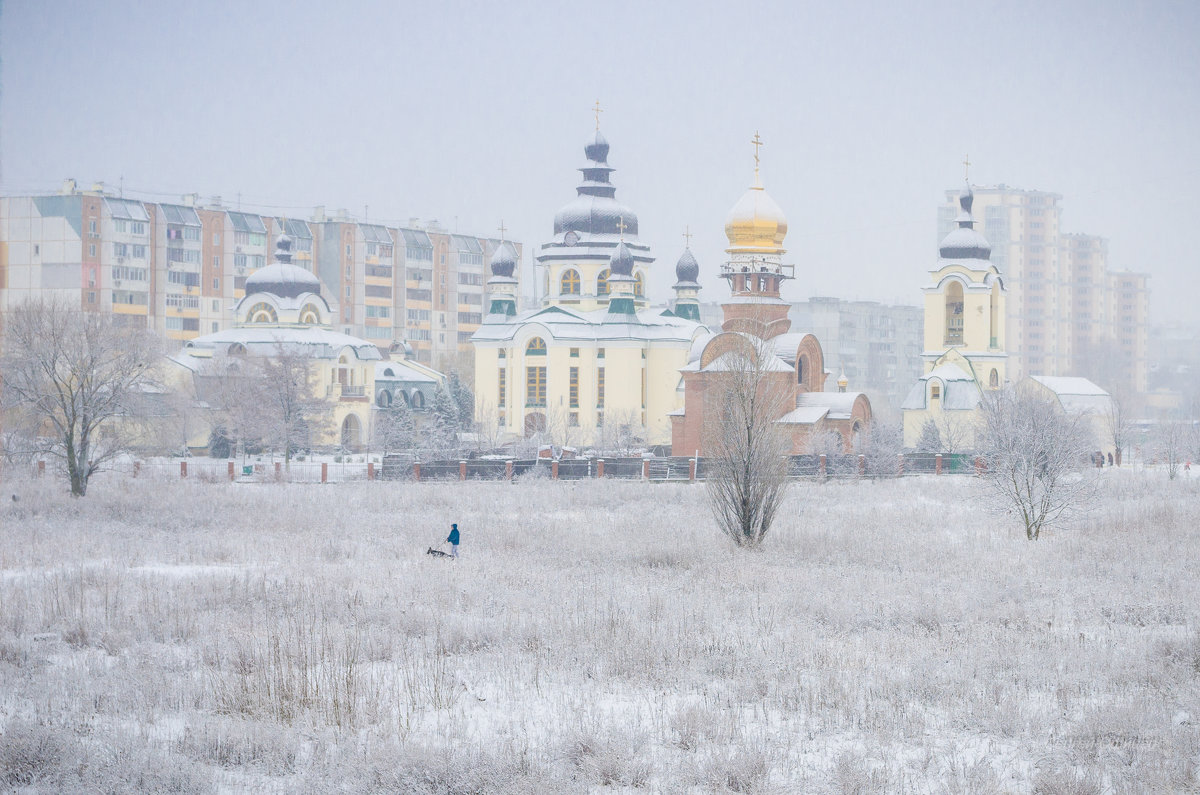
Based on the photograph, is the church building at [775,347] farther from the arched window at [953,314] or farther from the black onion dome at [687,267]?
the black onion dome at [687,267]

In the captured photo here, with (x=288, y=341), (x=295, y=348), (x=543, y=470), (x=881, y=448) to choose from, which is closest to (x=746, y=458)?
(x=543, y=470)

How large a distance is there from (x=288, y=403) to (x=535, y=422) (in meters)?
11.5

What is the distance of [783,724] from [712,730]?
622 millimetres

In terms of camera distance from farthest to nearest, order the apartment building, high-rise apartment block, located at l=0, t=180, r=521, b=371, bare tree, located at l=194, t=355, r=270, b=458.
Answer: the apartment building, high-rise apartment block, located at l=0, t=180, r=521, b=371, bare tree, located at l=194, t=355, r=270, b=458

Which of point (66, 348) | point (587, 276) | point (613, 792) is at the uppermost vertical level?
point (587, 276)

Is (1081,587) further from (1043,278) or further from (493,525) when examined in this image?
(1043,278)

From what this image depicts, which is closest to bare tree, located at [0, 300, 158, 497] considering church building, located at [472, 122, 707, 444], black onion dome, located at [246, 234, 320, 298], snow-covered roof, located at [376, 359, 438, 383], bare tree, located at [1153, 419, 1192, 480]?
church building, located at [472, 122, 707, 444]

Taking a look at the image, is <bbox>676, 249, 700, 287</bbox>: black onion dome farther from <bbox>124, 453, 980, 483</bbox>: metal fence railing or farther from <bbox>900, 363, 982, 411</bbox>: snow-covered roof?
<bbox>124, 453, 980, 483</bbox>: metal fence railing

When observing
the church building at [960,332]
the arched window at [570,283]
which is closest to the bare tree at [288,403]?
the arched window at [570,283]

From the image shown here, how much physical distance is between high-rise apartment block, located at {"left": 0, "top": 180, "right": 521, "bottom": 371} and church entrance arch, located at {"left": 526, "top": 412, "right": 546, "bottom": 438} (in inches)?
611

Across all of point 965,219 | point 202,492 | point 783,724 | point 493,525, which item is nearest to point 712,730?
point 783,724

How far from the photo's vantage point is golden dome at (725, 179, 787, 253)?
42438 mm

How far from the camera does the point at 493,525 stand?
2175 cm

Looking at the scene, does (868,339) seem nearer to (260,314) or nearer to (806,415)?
(260,314)
